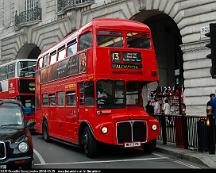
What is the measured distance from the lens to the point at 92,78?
534 inches

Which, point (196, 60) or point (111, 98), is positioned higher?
point (196, 60)

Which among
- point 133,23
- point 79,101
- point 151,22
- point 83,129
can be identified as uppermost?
point 151,22

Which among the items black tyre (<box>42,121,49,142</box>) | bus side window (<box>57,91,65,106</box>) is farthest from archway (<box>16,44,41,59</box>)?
bus side window (<box>57,91,65,106</box>)

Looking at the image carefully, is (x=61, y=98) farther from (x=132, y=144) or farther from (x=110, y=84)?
(x=132, y=144)

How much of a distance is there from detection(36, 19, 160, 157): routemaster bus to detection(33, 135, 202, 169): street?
1.29 feet

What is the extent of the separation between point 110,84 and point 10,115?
11.1 ft

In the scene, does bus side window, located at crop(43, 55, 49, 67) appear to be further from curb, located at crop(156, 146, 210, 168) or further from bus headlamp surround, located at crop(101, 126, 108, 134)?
bus headlamp surround, located at crop(101, 126, 108, 134)

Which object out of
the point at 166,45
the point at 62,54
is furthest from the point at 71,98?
the point at 166,45

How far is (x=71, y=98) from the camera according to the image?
15719 mm

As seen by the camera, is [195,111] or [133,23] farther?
[195,111]

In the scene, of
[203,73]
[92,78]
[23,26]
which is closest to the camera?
[92,78]

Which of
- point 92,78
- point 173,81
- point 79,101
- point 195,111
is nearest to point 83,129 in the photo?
point 79,101

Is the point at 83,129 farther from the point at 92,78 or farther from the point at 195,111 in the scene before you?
the point at 195,111

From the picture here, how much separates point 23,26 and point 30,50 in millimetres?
2650
